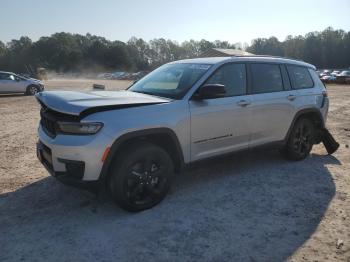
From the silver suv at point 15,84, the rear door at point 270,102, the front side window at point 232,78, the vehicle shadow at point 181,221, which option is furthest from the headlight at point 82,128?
the silver suv at point 15,84

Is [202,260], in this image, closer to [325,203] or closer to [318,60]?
[325,203]

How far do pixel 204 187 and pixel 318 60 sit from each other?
381ft

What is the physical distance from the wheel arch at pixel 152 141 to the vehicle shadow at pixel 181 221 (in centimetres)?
36

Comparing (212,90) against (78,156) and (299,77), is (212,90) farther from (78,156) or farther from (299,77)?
(299,77)

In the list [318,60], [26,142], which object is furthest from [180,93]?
[318,60]

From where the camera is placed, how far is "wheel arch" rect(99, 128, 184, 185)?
164 inches

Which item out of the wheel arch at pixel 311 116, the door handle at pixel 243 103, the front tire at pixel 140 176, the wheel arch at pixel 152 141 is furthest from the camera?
the wheel arch at pixel 311 116

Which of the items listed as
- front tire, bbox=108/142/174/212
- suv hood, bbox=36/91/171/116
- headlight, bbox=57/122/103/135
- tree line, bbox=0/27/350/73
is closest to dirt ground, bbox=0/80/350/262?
front tire, bbox=108/142/174/212

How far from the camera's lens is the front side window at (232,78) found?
17.4 ft

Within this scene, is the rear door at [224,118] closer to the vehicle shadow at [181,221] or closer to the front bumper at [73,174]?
the vehicle shadow at [181,221]

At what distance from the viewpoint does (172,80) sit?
5375mm

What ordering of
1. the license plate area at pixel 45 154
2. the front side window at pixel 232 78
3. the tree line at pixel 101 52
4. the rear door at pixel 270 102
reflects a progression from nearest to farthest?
the license plate area at pixel 45 154
the front side window at pixel 232 78
the rear door at pixel 270 102
the tree line at pixel 101 52

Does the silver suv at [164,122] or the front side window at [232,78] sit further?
the front side window at [232,78]

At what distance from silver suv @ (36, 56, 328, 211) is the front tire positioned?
1cm
